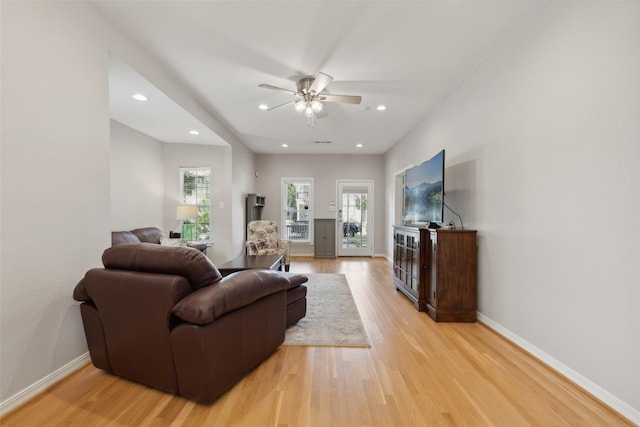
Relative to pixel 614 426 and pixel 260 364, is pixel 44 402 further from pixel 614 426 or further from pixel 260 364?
pixel 614 426

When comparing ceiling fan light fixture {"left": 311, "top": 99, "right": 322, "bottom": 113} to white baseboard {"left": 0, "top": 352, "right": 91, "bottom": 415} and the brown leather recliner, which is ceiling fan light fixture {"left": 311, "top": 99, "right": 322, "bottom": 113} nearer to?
the brown leather recliner

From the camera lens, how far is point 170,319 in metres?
1.45

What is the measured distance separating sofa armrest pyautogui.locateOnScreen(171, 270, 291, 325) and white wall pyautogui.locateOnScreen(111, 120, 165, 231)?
335 centimetres

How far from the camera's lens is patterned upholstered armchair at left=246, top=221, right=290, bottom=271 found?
485 centimetres

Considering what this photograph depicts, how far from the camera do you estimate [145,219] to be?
4625 mm

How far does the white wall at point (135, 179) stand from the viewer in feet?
13.0

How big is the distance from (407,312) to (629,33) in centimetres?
272

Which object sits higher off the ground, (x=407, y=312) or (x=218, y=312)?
(x=218, y=312)

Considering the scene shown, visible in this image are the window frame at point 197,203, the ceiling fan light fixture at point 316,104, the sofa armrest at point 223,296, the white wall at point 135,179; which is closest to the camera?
the sofa armrest at point 223,296

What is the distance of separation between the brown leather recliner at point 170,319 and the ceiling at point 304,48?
187 centimetres

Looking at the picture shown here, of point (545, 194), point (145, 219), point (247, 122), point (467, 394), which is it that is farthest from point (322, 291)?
point (145, 219)

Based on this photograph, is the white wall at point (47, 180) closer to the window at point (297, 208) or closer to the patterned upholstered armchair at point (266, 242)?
the patterned upholstered armchair at point (266, 242)

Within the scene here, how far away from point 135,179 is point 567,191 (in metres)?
5.46

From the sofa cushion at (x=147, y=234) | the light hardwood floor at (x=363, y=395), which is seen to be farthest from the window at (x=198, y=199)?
the light hardwood floor at (x=363, y=395)
